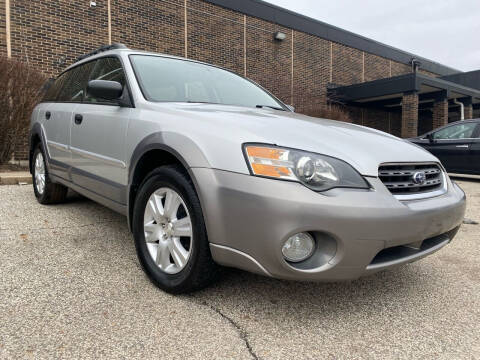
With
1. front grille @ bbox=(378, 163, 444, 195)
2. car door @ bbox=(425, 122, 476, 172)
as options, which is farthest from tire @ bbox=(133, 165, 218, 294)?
car door @ bbox=(425, 122, 476, 172)

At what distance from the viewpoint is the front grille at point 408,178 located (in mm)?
1905

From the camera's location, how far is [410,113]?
13953mm

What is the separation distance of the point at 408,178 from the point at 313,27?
15012mm

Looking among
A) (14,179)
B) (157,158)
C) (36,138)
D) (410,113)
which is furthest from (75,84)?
(410,113)

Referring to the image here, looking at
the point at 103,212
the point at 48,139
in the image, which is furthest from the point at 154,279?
the point at 48,139

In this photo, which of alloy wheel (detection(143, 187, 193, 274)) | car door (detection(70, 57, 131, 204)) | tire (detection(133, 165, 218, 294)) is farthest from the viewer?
car door (detection(70, 57, 131, 204))

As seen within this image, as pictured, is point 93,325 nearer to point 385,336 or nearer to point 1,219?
point 385,336

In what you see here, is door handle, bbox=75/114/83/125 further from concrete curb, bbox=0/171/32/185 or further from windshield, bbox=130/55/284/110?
concrete curb, bbox=0/171/32/185

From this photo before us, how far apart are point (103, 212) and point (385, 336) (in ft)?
10.5

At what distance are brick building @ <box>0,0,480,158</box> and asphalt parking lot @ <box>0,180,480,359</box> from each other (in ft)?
23.0

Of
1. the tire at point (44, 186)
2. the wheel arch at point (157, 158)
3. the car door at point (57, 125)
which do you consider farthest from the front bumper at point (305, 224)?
the tire at point (44, 186)

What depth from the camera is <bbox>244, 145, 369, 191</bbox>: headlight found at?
1.72 metres

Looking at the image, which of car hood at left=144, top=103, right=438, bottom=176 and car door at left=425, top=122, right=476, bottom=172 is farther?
car door at left=425, top=122, right=476, bottom=172

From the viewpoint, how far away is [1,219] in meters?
3.63
